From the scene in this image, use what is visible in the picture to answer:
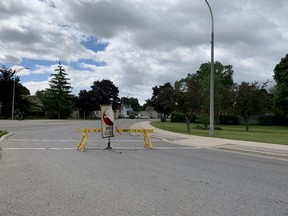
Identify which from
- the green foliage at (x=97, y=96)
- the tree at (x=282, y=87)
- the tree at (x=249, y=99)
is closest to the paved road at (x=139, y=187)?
the tree at (x=249, y=99)

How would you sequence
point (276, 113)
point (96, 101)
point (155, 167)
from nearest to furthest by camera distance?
point (155, 167), point (276, 113), point (96, 101)

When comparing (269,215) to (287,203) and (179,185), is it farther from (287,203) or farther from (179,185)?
(179,185)

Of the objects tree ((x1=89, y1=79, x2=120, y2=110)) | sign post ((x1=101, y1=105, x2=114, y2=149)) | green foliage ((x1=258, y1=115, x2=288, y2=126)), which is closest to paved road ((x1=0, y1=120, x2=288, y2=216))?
sign post ((x1=101, y1=105, x2=114, y2=149))

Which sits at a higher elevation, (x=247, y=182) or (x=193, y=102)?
(x=193, y=102)

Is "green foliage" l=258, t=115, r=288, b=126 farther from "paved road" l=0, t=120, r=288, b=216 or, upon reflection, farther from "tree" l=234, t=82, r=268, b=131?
"paved road" l=0, t=120, r=288, b=216

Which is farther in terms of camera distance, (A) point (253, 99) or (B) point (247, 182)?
(A) point (253, 99)

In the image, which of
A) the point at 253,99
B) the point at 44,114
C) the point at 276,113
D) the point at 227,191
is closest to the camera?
the point at 227,191

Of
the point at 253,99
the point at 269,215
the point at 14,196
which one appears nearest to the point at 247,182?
the point at 269,215

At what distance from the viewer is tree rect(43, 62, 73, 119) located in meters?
77.7

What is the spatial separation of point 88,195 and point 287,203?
3.72m

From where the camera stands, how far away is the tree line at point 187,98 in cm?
3153

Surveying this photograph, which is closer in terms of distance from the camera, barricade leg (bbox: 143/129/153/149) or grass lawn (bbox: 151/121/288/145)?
barricade leg (bbox: 143/129/153/149)

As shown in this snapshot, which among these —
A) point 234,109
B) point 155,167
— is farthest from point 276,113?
point 155,167

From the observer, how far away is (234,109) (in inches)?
1558
